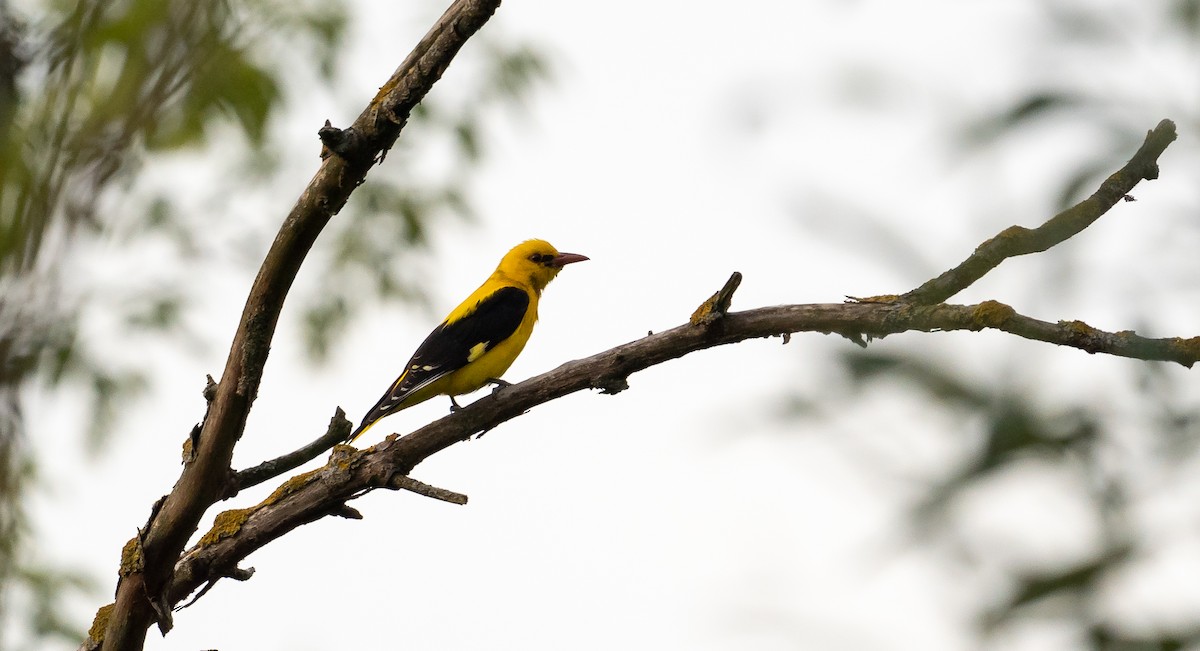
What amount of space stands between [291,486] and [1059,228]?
2708mm

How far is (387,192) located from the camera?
9312 mm

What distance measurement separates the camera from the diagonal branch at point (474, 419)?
3.78 m

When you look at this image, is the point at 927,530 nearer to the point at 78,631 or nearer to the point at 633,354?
the point at 633,354

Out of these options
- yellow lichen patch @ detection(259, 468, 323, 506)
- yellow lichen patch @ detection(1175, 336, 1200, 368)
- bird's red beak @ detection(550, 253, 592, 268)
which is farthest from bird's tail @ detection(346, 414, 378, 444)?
yellow lichen patch @ detection(1175, 336, 1200, 368)

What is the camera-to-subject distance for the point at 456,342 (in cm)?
611

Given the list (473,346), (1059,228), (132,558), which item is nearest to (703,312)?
(1059,228)

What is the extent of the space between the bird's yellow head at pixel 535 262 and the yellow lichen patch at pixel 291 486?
3.23 m

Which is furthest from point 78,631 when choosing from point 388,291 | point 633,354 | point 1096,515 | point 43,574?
point 1096,515

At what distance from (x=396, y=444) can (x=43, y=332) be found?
257 centimetres

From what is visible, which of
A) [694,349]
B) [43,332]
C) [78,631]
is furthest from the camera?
[78,631]

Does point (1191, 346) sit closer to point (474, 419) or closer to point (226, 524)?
point (474, 419)

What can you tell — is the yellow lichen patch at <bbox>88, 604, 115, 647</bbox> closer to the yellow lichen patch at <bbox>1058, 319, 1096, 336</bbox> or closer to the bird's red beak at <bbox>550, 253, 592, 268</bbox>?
the yellow lichen patch at <bbox>1058, 319, 1096, 336</bbox>

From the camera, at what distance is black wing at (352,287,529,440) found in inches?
227

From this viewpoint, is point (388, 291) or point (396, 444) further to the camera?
point (388, 291)
